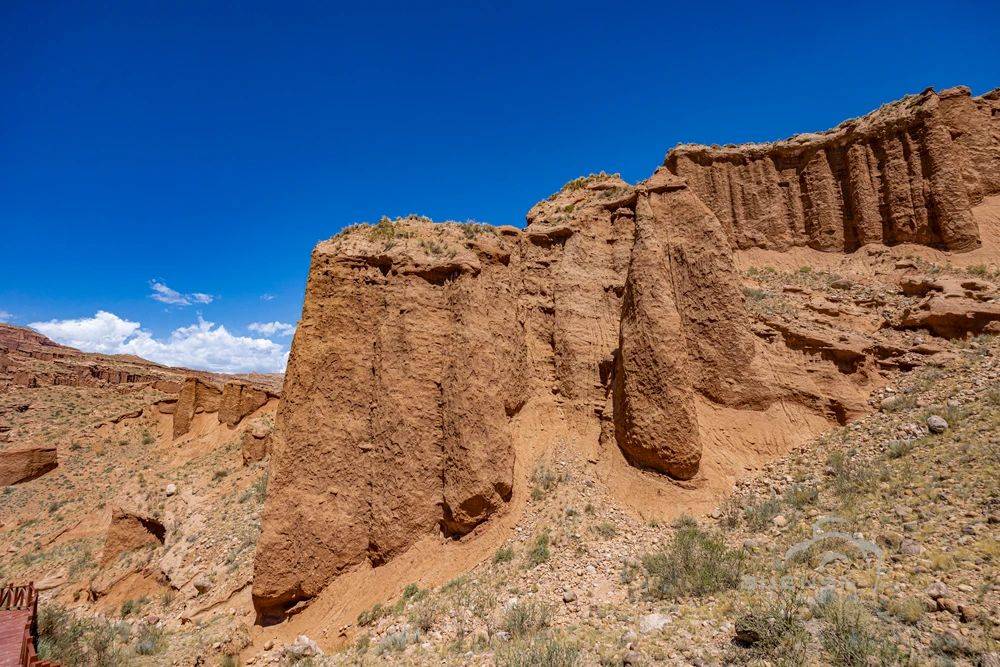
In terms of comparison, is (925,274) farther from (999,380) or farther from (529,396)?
(529,396)

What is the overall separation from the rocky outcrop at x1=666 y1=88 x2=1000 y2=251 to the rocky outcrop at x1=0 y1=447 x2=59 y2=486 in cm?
3949

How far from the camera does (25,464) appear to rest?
24969mm

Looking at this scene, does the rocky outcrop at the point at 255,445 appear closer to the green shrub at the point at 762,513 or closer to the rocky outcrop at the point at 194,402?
the rocky outcrop at the point at 194,402

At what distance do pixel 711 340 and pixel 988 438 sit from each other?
5.95 metres

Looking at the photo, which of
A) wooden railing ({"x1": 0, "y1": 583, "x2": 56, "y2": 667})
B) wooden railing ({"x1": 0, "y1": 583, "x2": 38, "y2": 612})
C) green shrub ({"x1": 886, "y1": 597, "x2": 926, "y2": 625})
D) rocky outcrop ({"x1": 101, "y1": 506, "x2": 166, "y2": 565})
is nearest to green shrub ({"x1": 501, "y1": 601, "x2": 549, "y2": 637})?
green shrub ({"x1": 886, "y1": 597, "x2": 926, "y2": 625})

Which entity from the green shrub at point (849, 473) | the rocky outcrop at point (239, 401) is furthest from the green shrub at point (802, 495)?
the rocky outcrop at point (239, 401)

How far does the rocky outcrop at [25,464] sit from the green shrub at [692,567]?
3447 centimetres

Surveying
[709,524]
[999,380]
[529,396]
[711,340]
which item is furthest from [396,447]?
[999,380]

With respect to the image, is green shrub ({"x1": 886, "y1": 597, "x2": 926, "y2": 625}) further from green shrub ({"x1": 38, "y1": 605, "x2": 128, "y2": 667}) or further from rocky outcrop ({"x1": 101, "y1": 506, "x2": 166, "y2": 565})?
rocky outcrop ({"x1": 101, "y1": 506, "x2": 166, "y2": 565})

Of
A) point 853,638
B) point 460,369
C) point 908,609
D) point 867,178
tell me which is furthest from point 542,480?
point 867,178

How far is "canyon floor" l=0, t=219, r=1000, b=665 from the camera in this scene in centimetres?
615

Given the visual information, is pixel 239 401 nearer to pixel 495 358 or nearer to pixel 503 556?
pixel 495 358

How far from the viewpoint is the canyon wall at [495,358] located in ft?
36.7

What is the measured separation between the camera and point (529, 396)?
1391 cm
